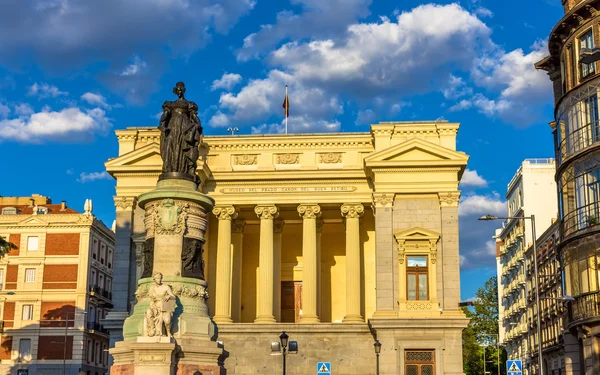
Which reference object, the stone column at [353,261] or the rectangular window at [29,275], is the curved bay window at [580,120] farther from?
the rectangular window at [29,275]

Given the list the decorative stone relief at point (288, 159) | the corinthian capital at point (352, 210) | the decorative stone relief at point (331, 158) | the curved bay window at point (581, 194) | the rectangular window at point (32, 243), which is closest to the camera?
the curved bay window at point (581, 194)

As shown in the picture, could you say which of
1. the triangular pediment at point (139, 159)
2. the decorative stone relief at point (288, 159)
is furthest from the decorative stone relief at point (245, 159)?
the triangular pediment at point (139, 159)

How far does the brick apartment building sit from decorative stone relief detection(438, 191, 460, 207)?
125 ft

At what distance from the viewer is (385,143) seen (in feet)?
182

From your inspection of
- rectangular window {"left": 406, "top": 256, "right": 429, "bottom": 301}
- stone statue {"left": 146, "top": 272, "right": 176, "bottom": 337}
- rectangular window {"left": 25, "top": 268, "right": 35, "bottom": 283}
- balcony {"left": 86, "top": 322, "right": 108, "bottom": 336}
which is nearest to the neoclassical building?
rectangular window {"left": 406, "top": 256, "right": 429, "bottom": 301}

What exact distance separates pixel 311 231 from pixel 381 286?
6.03m

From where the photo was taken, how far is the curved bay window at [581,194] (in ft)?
138

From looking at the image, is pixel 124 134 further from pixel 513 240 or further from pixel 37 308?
pixel 513 240

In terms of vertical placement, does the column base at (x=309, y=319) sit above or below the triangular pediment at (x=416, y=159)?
below

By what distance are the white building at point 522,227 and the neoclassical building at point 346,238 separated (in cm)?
3207

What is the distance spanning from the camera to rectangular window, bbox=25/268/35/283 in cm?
8000

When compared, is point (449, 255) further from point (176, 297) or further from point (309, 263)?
point (176, 297)

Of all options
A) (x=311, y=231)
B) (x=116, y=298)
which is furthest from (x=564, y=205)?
(x=116, y=298)

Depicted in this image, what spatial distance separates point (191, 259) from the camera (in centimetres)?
2359
